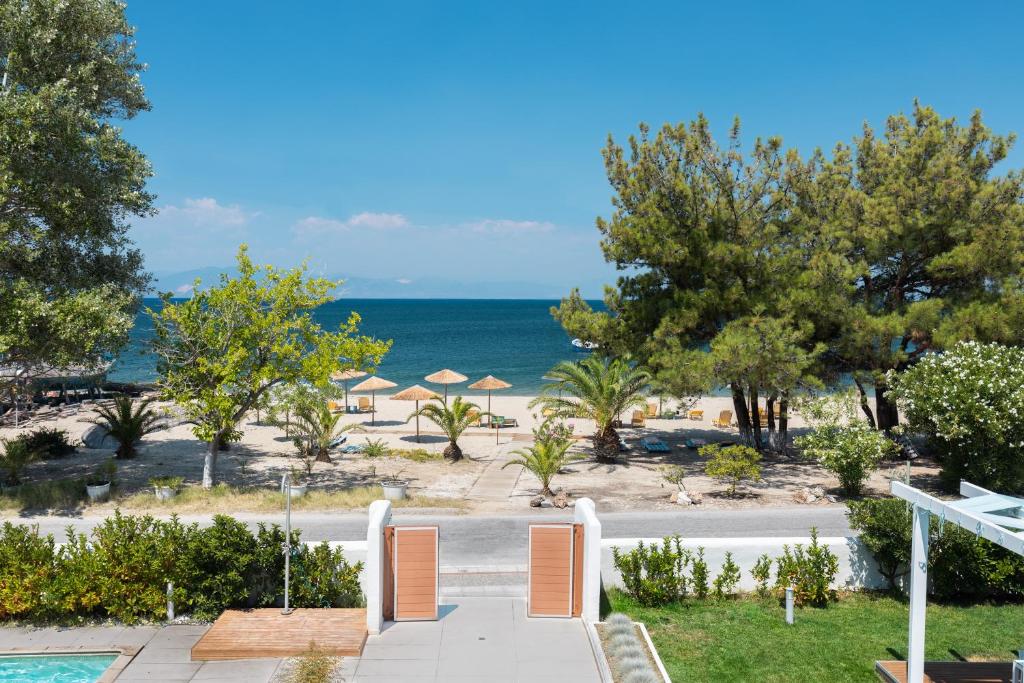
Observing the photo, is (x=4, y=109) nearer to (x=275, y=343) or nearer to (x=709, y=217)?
(x=275, y=343)

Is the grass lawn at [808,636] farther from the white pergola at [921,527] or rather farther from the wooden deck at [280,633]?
the wooden deck at [280,633]

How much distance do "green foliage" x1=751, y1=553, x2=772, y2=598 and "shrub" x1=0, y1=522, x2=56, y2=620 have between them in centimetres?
948

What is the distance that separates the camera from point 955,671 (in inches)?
331

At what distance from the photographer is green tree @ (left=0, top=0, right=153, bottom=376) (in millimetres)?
14445

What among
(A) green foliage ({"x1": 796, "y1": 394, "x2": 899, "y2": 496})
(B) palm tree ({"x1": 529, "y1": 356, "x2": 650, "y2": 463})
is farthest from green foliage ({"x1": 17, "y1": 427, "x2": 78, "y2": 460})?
(A) green foliage ({"x1": 796, "y1": 394, "x2": 899, "y2": 496})

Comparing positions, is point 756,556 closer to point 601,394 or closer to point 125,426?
point 601,394

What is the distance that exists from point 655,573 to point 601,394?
33.3 ft

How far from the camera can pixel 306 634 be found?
28.7 feet

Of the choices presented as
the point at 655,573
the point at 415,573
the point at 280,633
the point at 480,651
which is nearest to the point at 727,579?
the point at 655,573

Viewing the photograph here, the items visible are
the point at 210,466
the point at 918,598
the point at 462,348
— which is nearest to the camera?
the point at 918,598

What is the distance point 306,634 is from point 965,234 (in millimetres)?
19728

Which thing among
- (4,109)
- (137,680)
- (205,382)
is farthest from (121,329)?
(137,680)

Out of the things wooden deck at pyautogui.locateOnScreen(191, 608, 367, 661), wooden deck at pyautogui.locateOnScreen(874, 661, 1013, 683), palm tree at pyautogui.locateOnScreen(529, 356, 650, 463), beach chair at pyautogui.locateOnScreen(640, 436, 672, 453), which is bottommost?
wooden deck at pyautogui.locateOnScreen(874, 661, 1013, 683)

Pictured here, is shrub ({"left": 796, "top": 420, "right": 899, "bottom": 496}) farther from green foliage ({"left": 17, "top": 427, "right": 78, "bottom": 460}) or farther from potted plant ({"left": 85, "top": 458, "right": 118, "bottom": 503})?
green foliage ({"left": 17, "top": 427, "right": 78, "bottom": 460})
